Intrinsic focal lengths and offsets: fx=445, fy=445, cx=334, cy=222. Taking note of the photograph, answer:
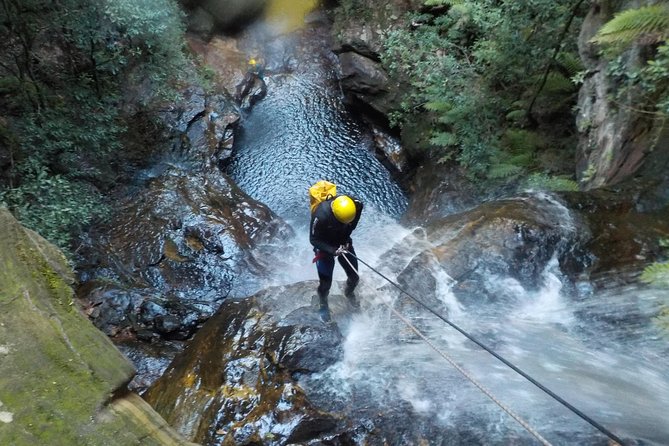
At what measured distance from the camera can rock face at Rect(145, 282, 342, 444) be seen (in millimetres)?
4344

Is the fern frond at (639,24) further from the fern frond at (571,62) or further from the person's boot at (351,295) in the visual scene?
the person's boot at (351,295)

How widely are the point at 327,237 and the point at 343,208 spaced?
59 cm

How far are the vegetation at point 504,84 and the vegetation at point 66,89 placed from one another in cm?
556

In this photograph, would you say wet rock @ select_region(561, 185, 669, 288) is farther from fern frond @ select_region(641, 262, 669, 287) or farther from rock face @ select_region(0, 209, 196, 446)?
rock face @ select_region(0, 209, 196, 446)

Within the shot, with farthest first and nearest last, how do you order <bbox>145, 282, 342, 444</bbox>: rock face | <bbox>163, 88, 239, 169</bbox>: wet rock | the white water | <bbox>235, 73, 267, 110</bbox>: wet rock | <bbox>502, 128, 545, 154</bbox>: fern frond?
<bbox>235, 73, 267, 110</bbox>: wet rock, <bbox>163, 88, 239, 169</bbox>: wet rock, <bbox>502, 128, 545, 154</bbox>: fern frond, <bbox>145, 282, 342, 444</bbox>: rock face, the white water

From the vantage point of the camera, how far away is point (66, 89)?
8.10m

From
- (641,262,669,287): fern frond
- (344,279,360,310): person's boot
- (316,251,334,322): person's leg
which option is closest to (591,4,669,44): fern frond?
(641,262,669,287): fern frond

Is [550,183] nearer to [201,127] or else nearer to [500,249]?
[500,249]

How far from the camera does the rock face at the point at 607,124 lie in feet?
19.7

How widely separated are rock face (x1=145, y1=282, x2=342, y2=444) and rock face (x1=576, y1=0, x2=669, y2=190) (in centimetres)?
468

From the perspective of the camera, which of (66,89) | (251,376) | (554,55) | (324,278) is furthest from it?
(66,89)

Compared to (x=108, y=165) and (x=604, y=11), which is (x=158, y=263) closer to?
(x=108, y=165)

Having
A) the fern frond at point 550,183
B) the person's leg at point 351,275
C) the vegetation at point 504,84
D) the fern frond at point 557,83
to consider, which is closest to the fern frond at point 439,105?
the vegetation at point 504,84

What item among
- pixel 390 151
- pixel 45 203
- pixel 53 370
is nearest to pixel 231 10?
pixel 390 151
